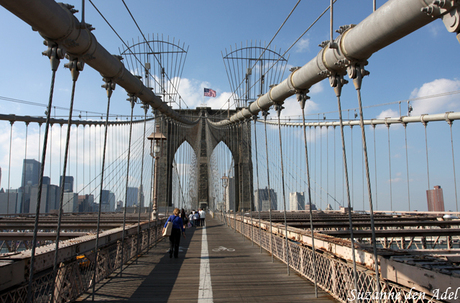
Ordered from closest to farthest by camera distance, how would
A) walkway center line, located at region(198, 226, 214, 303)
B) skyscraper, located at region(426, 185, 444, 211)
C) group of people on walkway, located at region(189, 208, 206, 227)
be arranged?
walkway center line, located at region(198, 226, 214, 303) → group of people on walkway, located at region(189, 208, 206, 227) → skyscraper, located at region(426, 185, 444, 211)

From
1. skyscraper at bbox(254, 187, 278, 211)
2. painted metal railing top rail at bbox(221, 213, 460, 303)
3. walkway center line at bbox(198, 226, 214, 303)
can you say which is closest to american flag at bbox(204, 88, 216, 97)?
skyscraper at bbox(254, 187, 278, 211)

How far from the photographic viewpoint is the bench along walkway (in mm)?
4504

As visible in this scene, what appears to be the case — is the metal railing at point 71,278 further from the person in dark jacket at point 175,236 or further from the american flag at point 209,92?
the american flag at point 209,92

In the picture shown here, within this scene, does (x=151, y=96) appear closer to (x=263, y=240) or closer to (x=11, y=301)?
(x=263, y=240)

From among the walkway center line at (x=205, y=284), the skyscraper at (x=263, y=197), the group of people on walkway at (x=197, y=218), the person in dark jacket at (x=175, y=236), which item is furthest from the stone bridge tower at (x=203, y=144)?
the walkway center line at (x=205, y=284)

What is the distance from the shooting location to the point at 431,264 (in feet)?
9.14

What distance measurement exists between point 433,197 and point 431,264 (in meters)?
28.6

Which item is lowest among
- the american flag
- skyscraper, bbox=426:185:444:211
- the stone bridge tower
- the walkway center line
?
the walkway center line

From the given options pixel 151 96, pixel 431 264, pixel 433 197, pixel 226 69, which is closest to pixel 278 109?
pixel 151 96

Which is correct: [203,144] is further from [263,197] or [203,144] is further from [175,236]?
[175,236]

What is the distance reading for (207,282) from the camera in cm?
545

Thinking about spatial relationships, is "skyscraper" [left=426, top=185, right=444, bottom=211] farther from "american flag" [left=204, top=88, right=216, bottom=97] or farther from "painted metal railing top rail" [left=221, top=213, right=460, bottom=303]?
"american flag" [left=204, top=88, right=216, bottom=97]

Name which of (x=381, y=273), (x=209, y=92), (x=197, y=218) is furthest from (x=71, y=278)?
(x=209, y=92)

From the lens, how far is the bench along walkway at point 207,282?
177 inches
